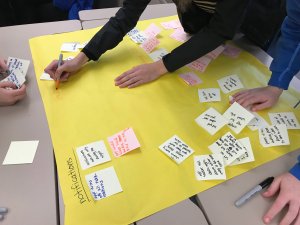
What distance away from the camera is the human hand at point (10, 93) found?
0.94m

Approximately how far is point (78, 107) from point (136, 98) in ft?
0.66

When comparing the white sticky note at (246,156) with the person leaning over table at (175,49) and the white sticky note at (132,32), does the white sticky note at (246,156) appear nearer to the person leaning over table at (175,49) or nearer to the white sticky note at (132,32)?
the person leaning over table at (175,49)

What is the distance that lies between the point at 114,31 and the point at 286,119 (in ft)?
2.32

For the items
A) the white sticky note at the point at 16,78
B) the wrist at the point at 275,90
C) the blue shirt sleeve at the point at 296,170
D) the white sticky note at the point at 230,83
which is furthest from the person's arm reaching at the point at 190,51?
the blue shirt sleeve at the point at 296,170

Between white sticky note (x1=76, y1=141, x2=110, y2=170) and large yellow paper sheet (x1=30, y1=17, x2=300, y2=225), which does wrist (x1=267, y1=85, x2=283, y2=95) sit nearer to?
large yellow paper sheet (x1=30, y1=17, x2=300, y2=225)

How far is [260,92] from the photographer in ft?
3.28

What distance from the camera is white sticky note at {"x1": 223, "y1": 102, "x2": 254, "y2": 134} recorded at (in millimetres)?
918

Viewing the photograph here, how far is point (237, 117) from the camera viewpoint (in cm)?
94

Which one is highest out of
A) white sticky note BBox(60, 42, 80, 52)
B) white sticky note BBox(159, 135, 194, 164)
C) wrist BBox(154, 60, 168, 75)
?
white sticky note BBox(60, 42, 80, 52)

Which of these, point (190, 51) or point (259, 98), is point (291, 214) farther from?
point (190, 51)

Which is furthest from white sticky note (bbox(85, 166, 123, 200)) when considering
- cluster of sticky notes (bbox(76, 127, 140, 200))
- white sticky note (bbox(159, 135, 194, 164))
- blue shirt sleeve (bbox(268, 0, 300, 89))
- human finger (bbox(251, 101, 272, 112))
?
blue shirt sleeve (bbox(268, 0, 300, 89))

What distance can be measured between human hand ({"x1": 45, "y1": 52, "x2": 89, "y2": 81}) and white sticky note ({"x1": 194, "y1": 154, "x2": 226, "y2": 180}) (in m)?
0.57

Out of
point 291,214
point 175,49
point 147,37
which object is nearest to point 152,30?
point 147,37

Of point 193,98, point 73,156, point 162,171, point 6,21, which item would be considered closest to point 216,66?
point 193,98
